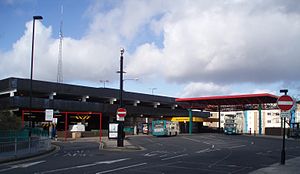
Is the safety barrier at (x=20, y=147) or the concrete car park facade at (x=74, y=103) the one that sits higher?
the concrete car park facade at (x=74, y=103)

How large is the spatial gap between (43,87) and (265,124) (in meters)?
93.6

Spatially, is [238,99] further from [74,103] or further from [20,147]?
[20,147]

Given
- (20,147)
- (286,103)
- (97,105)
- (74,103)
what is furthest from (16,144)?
(97,105)

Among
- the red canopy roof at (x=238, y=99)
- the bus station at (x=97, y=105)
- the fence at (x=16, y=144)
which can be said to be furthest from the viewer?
the red canopy roof at (x=238, y=99)

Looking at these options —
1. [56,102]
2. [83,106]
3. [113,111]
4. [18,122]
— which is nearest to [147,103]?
[113,111]

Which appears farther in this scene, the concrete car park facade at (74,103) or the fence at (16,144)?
the concrete car park facade at (74,103)

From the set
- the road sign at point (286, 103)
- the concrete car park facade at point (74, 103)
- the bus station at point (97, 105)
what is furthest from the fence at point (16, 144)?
the bus station at point (97, 105)

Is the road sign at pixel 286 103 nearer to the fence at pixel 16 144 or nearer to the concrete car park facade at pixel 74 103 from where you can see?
the fence at pixel 16 144

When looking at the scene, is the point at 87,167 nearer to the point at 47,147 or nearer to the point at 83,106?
the point at 47,147

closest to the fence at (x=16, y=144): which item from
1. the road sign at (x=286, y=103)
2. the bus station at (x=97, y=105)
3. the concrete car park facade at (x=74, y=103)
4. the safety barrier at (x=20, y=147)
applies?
the safety barrier at (x=20, y=147)

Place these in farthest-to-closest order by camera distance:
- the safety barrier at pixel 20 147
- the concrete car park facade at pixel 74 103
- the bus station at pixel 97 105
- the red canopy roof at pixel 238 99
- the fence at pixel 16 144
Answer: the red canopy roof at pixel 238 99, the bus station at pixel 97 105, the concrete car park facade at pixel 74 103, the safety barrier at pixel 20 147, the fence at pixel 16 144

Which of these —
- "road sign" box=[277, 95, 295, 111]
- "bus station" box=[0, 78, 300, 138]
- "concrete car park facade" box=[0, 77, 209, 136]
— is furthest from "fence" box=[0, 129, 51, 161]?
"bus station" box=[0, 78, 300, 138]

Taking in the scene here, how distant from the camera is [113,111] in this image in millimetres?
71312

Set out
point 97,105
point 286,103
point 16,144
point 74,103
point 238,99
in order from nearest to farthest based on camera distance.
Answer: point 286,103
point 16,144
point 74,103
point 97,105
point 238,99
